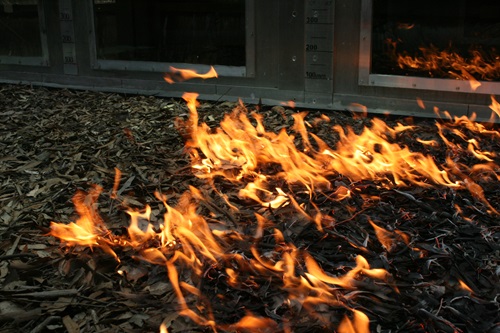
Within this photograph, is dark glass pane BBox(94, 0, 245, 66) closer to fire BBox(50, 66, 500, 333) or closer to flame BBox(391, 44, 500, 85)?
fire BBox(50, 66, 500, 333)

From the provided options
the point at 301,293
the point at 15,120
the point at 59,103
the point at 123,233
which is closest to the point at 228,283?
the point at 301,293

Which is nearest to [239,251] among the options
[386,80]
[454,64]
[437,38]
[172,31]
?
[386,80]

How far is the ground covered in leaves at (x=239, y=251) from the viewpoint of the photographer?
122 inches

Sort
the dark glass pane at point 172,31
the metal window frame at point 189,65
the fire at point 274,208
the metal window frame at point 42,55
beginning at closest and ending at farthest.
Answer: the fire at point 274,208, the metal window frame at point 189,65, the dark glass pane at point 172,31, the metal window frame at point 42,55

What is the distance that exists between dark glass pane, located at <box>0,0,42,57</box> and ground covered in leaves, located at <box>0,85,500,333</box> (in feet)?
13.4

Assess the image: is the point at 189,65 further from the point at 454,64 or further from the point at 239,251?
the point at 239,251

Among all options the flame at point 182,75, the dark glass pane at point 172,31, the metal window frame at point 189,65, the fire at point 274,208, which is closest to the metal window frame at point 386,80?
the fire at point 274,208

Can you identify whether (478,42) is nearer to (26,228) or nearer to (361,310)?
(361,310)

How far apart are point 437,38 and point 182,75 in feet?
12.2

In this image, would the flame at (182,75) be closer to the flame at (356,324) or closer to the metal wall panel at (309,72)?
the metal wall panel at (309,72)

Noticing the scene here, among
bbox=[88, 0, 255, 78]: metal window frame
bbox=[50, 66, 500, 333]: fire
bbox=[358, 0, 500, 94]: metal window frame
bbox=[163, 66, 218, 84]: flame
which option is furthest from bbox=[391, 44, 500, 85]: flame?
bbox=[163, 66, 218, 84]: flame

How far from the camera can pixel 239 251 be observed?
12.4 ft

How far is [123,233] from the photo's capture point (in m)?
4.13

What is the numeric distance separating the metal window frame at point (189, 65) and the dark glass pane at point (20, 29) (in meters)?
1.11
